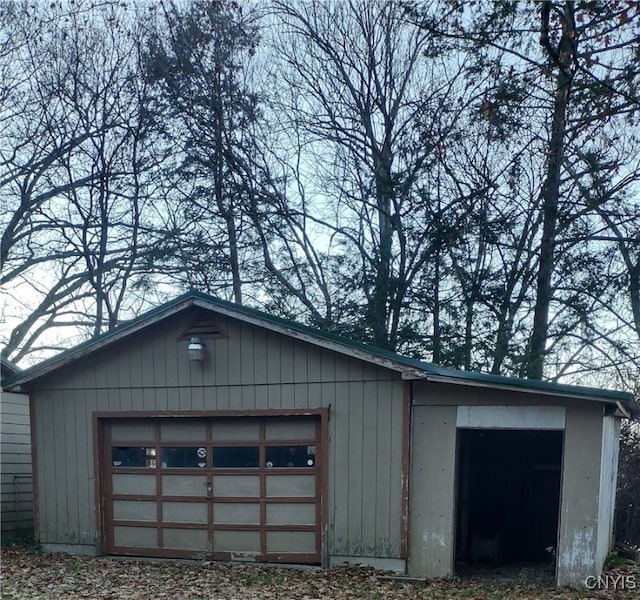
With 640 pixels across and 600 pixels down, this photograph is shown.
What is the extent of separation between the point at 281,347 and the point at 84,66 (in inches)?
455

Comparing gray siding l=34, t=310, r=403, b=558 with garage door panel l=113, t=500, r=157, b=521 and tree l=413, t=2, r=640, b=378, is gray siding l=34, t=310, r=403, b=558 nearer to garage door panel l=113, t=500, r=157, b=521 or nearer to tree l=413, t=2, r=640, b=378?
garage door panel l=113, t=500, r=157, b=521

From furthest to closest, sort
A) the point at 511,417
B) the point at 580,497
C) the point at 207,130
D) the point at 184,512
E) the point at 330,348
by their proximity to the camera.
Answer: the point at 207,130, the point at 184,512, the point at 330,348, the point at 511,417, the point at 580,497

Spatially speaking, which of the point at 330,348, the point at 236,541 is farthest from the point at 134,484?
the point at 330,348

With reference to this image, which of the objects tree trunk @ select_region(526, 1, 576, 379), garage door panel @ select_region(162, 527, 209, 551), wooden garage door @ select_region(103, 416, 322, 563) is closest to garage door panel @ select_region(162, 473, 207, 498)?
wooden garage door @ select_region(103, 416, 322, 563)

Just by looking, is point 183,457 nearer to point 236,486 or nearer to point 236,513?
point 236,486

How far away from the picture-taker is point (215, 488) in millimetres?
9039

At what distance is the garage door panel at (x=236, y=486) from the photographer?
890 centimetres

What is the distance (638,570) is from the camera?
8.48 m

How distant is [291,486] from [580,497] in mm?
3297

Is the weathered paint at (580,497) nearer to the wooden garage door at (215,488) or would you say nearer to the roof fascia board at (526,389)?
the roof fascia board at (526,389)

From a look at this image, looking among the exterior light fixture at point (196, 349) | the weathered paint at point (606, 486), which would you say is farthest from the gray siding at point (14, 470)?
the weathered paint at point (606, 486)

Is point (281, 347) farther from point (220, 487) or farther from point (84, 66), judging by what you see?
point (84, 66)

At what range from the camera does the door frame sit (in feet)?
27.8

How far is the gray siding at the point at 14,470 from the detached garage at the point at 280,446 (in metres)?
1.95
